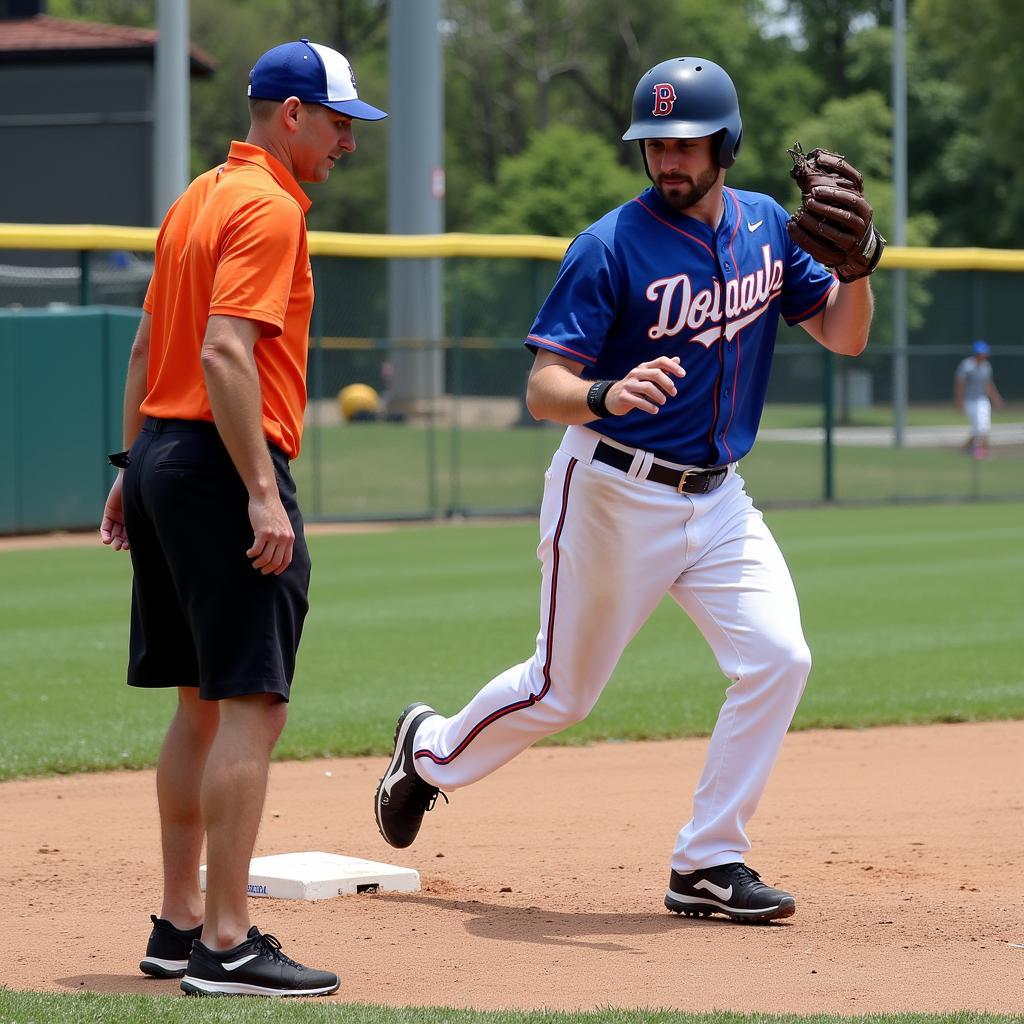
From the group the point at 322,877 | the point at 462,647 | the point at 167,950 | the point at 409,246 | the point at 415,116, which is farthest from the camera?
the point at 415,116

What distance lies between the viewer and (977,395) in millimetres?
20672

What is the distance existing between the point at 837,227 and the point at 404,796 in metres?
1.93

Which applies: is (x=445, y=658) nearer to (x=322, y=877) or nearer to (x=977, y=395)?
(x=322, y=877)

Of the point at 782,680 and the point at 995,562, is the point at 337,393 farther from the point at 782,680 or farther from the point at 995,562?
the point at 782,680

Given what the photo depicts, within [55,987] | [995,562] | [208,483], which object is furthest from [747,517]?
[995,562]

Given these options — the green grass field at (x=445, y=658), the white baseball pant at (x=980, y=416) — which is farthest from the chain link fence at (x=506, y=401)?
the green grass field at (x=445, y=658)

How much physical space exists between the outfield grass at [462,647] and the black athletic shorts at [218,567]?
3.11 m

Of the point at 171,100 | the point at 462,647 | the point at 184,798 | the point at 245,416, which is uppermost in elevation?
the point at 171,100

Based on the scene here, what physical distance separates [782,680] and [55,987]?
6.08 ft

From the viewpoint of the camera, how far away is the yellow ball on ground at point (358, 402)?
57.7 feet

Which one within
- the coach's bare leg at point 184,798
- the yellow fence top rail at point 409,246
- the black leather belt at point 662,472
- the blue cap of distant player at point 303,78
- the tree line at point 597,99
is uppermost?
the tree line at point 597,99

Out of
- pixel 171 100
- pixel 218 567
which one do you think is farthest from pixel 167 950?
pixel 171 100

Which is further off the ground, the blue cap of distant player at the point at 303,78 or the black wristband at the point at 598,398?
the blue cap of distant player at the point at 303,78

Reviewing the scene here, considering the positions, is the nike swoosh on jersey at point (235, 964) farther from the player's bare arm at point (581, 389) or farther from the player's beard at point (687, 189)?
the player's beard at point (687, 189)
